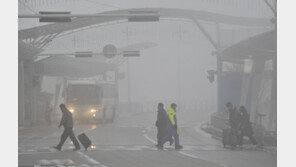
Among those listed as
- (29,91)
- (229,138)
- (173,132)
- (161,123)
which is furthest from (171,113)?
(229,138)

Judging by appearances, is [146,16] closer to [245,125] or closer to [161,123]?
[161,123]

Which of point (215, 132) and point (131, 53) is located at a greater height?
point (131, 53)

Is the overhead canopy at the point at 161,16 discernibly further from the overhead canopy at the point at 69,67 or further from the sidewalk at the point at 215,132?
the sidewalk at the point at 215,132

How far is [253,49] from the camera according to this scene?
58.1 feet

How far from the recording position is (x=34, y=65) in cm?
1622

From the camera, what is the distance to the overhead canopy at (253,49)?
16745 mm

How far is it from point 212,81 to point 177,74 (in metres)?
0.71

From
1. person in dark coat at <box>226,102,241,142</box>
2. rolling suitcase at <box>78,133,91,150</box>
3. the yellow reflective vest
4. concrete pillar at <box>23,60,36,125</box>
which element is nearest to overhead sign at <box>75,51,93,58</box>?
concrete pillar at <box>23,60,36,125</box>

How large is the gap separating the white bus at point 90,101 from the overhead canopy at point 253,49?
2549mm

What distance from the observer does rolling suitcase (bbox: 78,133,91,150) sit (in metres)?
16.7

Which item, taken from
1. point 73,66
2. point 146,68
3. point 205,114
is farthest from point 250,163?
point 73,66

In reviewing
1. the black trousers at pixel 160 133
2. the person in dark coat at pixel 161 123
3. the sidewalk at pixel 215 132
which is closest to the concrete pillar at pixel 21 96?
the person in dark coat at pixel 161 123

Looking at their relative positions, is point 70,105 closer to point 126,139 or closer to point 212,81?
point 126,139

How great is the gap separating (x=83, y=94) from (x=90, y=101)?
35 centimetres
